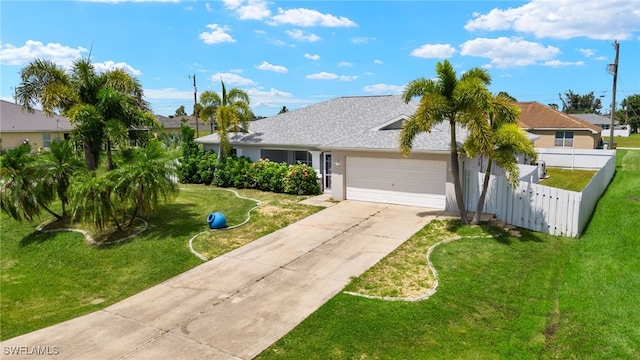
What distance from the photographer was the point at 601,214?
14672mm

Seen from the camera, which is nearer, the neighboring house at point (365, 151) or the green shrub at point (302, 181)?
the neighboring house at point (365, 151)

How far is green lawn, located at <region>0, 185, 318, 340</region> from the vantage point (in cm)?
955

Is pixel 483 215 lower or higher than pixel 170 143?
lower

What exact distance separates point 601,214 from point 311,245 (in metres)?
10.3

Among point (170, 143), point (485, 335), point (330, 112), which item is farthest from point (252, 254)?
point (170, 143)

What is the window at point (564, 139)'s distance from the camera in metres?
36.7

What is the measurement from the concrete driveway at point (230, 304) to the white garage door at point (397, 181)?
9.69ft

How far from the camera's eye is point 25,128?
1599 inches

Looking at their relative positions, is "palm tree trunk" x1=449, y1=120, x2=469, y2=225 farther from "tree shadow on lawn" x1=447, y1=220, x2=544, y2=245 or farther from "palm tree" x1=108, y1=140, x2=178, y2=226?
"palm tree" x1=108, y1=140, x2=178, y2=226

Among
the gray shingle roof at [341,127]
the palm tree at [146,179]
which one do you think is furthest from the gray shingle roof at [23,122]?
the palm tree at [146,179]

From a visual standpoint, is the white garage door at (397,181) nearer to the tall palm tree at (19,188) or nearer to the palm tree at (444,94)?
the palm tree at (444,94)

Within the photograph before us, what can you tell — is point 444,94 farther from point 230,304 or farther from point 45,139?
point 45,139

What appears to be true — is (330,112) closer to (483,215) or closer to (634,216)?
(483,215)

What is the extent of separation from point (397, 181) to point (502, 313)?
9.13 metres
